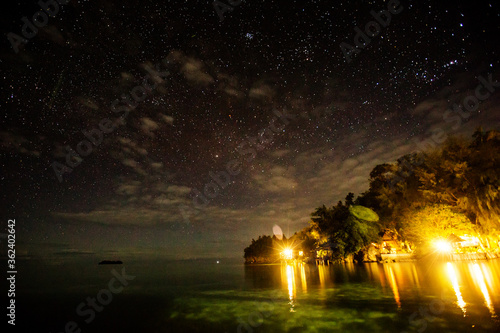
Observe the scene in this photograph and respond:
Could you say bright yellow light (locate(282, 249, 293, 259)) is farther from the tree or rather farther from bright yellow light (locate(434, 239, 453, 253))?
the tree

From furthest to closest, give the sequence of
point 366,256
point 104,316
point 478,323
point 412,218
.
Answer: point 366,256
point 412,218
point 104,316
point 478,323

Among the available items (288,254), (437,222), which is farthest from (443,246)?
(288,254)

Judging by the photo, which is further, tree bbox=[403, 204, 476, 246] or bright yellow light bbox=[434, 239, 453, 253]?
bright yellow light bbox=[434, 239, 453, 253]

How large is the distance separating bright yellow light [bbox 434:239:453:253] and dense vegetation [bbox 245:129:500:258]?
1.13 m

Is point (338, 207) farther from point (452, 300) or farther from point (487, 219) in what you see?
point (452, 300)

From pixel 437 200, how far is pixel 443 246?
23.8 feet

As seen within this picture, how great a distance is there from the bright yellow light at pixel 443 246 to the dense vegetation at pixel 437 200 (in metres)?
1.13

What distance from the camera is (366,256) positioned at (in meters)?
42.4

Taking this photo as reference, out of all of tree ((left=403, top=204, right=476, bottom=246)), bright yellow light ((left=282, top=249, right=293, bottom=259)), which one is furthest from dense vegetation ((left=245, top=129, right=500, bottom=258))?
bright yellow light ((left=282, top=249, right=293, bottom=259))

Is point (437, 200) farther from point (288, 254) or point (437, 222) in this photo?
point (288, 254)

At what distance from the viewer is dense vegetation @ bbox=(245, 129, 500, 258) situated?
982 inches

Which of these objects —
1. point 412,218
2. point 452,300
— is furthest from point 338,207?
point 452,300

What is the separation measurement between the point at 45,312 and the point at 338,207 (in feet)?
135

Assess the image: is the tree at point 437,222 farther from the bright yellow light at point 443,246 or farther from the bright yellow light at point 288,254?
the bright yellow light at point 288,254
